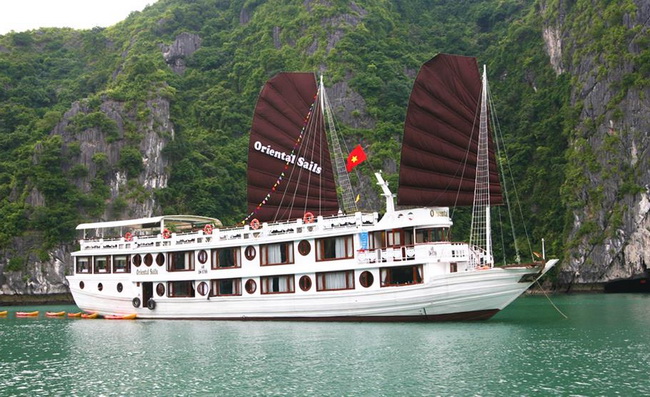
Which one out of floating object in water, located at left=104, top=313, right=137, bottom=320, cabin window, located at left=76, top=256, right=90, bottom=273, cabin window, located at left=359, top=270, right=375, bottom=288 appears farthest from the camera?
cabin window, located at left=76, top=256, right=90, bottom=273

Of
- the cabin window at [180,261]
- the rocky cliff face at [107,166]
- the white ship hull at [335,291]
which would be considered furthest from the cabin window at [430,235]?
the rocky cliff face at [107,166]

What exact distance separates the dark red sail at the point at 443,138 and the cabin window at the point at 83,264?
Result: 12991 millimetres

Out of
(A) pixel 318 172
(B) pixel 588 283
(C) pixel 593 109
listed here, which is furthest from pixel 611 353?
(C) pixel 593 109

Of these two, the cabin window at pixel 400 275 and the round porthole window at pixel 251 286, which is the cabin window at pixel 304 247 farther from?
the cabin window at pixel 400 275

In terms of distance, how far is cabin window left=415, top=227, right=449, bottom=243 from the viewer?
21.7 meters

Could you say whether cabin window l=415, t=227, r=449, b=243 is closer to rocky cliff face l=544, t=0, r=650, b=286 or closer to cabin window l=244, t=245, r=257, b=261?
cabin window l=244, t=245, r=257, b=261

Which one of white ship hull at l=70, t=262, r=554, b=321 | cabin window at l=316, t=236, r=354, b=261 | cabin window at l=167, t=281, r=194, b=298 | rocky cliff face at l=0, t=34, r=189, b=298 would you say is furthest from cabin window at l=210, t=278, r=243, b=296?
rocky cliff face at l=0, t=34, r=189, b=298

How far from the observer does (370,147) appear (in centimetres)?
5453

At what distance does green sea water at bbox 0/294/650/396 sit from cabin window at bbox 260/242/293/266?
2097 millimetres

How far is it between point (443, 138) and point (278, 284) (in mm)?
7474

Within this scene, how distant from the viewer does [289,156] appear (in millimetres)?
27766

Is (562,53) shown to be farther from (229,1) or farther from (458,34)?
(229,1)

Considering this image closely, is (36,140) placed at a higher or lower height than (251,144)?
higher

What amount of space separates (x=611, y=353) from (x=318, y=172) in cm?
1418
